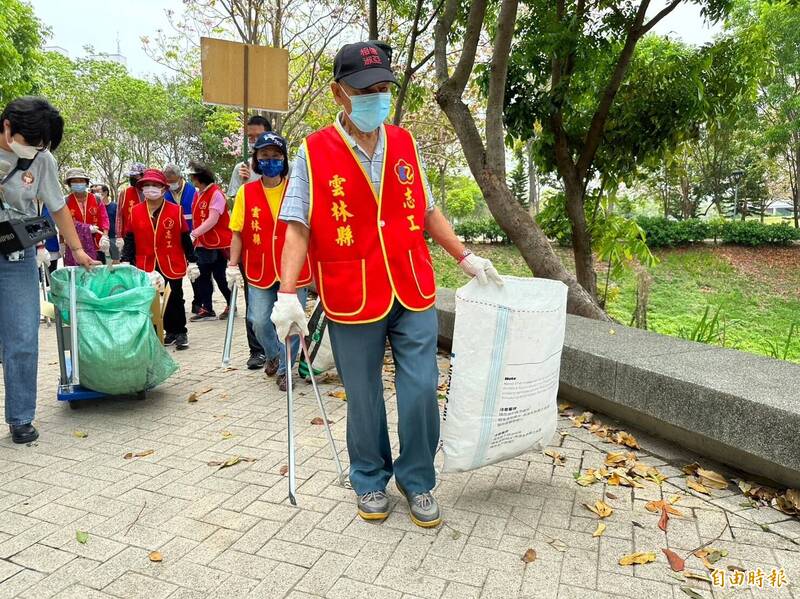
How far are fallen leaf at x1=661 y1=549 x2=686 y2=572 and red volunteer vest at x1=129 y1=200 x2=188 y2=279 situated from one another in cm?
476

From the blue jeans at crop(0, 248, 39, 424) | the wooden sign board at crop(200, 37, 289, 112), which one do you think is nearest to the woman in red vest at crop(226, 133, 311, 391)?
the blue jeans at crop(0, 248, 39, 424)

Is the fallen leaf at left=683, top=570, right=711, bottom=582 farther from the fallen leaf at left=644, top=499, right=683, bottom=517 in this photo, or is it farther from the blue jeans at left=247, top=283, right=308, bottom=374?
the blue jeans at left=247, top=283, right=308, bottom=374

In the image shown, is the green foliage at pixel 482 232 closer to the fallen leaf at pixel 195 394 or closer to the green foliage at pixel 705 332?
the green foliage at pixel 705 332

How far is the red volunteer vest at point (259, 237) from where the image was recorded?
4.48 metres

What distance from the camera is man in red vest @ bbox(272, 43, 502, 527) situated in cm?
248

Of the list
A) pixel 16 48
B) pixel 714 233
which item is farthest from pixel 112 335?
pixel 714 233

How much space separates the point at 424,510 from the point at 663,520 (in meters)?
1.01

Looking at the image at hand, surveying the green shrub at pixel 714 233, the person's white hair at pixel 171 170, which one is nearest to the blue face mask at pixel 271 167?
the person's white hair at pixel 171 170

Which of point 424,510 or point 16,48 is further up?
point 16,48

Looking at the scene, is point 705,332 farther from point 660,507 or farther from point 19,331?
point 19,331

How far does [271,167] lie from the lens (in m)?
4.45

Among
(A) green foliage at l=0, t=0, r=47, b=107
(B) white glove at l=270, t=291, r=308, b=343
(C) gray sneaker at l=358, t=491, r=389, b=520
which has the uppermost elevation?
(A) green foliage at l=0, t=0, r=47, b=107

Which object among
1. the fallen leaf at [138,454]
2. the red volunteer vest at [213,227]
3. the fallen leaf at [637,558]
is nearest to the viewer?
the fallen leaf at [637,558]

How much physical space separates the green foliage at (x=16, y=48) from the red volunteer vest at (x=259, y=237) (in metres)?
9.60
